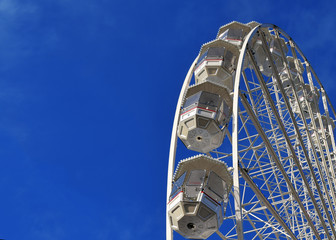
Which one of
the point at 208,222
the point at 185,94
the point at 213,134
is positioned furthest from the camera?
the point at 185,94

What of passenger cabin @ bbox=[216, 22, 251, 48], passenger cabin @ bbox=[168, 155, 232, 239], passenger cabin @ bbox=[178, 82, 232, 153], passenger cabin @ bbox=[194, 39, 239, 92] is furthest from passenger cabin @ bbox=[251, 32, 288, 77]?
passenger cabin @ bbox=[168, 155, 232, 239]

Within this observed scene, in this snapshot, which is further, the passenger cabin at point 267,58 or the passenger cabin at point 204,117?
the passenger cabin at point 267,58

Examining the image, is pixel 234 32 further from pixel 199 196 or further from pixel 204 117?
pixel 199 196

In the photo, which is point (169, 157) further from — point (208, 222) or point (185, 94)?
point (208, 222)

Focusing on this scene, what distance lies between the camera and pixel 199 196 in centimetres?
1238

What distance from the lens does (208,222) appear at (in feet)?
40.2

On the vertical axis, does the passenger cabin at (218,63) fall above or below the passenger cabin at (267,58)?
below

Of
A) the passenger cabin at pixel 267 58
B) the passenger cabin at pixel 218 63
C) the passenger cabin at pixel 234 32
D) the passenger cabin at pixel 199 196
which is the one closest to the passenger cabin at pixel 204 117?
the passenger cabin at pixel 218 63

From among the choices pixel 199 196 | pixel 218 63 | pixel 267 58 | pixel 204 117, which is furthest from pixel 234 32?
pixel 199 196

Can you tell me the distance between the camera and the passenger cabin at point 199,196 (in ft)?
40.1

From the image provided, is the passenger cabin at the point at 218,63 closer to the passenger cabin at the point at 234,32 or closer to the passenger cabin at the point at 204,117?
the passenger cabin at the point at 234,32

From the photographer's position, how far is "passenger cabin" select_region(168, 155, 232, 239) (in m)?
12.2

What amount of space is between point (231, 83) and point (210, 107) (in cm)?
244

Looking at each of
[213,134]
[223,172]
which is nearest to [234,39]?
[213,134]
